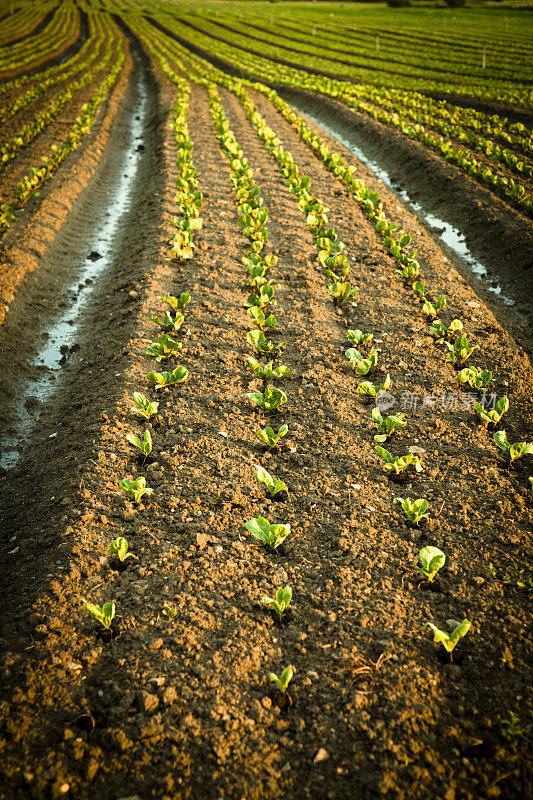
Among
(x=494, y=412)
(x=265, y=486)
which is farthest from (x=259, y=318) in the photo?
(x=494, y=412)

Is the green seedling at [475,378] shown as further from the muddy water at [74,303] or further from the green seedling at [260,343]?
the muddy water at [74,303]

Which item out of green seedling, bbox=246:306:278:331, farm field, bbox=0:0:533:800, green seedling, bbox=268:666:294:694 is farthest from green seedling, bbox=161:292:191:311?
green seedling, bbox=268:666:294:694

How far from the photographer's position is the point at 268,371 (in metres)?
4.29

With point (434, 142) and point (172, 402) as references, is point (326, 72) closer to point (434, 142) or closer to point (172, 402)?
point (434, 142)

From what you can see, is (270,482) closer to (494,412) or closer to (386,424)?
(386,424)

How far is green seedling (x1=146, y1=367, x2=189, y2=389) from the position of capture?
4141mm

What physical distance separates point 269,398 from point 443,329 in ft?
7.38

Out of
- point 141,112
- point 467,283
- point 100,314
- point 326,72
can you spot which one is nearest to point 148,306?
point 100,314

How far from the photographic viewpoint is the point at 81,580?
2.67 metres

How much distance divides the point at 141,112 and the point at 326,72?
1262cm

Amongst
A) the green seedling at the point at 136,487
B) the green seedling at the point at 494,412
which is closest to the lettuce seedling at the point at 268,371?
the green seedling at the point at 136,487

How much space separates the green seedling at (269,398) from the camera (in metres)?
3.93

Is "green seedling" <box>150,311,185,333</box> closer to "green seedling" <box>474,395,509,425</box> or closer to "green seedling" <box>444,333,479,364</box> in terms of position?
"green seedling" <box>444,333,479,364</box>

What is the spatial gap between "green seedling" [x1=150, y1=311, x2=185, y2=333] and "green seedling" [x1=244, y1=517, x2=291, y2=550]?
266 cm
